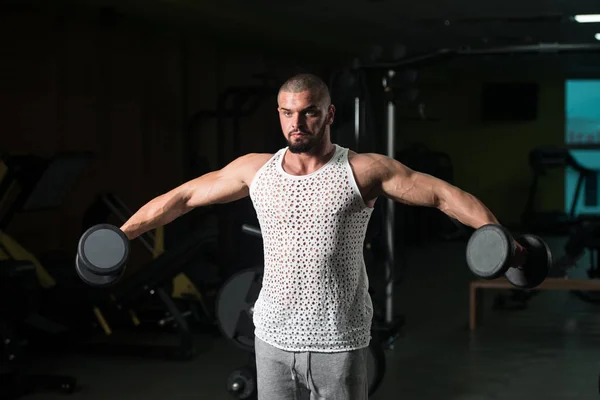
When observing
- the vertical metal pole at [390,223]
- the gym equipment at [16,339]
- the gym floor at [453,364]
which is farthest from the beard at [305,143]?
the vertical metal pole at [390,223]

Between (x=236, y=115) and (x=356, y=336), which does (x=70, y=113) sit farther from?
(x=356, y=336)

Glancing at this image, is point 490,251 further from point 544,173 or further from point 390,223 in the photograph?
point 544,173

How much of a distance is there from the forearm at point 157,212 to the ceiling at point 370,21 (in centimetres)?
280

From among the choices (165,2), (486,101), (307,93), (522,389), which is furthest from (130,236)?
(486,101)

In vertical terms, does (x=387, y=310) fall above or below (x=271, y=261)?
below

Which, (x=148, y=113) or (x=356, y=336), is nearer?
(x=356, y=336)

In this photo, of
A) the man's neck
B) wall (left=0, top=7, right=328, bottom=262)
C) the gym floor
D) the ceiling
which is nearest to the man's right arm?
the man's neck

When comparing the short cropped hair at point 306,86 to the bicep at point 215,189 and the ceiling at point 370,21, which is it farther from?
the ceiling at point 370,21

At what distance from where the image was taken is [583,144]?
11141 millimetres

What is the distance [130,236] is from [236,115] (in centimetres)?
406

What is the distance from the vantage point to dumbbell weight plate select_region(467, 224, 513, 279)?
1.48 m

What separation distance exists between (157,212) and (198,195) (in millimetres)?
95

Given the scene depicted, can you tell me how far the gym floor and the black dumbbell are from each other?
1.89 meters

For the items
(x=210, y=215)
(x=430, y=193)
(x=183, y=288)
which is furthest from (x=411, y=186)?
(x=210, y=215)
